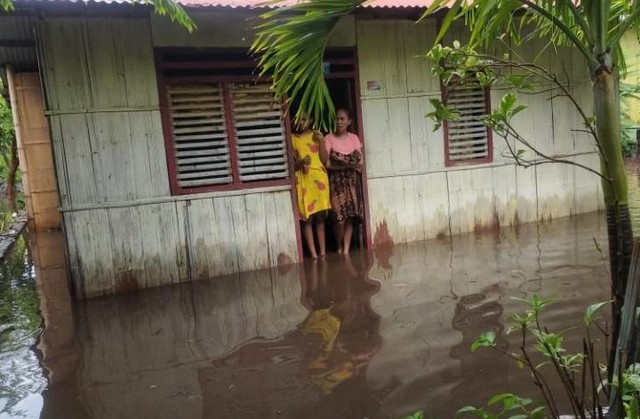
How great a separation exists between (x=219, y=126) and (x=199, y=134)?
0.75 ft

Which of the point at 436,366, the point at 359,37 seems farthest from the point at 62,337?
the point at 359,37

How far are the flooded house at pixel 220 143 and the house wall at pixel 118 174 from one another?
0.01 m

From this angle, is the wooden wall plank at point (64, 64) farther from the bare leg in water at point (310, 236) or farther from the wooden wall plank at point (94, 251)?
the bare leg in water at point (310, 236)

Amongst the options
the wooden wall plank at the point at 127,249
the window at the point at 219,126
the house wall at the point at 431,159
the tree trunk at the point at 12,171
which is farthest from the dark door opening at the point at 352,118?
the tree trunk at the point at 12,171

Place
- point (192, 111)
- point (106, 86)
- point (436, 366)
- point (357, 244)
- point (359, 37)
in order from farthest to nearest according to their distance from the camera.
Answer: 1. point (357, 244)
2. point (359, 37)
3. point (192, 111)
4. point (106, 86)
5. point (436, 366)

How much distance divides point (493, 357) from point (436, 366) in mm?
373

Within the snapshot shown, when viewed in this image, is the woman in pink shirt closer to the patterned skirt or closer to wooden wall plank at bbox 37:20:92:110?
the patterned skirt

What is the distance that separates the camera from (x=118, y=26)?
577 cm

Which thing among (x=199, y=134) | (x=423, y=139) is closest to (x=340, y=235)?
(x=423, y=139)

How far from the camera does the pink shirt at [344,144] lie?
6664mm

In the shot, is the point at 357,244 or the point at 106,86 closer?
the point at 106,86

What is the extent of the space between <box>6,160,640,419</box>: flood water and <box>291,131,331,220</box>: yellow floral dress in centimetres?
66

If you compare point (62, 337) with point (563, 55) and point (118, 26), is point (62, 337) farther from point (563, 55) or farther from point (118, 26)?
point (563, 55)

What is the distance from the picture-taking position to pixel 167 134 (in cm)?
605
